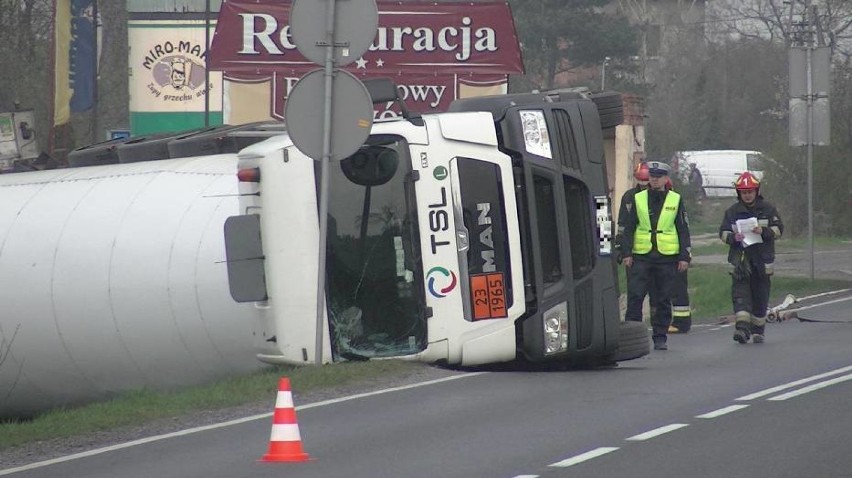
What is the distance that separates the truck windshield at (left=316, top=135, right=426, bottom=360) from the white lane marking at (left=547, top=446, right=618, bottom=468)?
3581 mm

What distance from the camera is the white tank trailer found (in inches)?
504

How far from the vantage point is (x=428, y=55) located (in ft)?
73.6

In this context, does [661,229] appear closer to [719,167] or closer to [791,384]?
[791,384]

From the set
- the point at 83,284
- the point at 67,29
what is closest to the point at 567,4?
the point at 67,29

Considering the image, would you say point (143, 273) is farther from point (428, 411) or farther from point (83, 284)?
point (428, 411)

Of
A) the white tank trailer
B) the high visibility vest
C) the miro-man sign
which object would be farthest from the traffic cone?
the miro-man sign

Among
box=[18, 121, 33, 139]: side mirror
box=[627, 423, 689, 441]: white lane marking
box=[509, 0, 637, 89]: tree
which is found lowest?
box=[627, 423, 689, 441]: white lane marking

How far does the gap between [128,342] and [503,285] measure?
128 inches

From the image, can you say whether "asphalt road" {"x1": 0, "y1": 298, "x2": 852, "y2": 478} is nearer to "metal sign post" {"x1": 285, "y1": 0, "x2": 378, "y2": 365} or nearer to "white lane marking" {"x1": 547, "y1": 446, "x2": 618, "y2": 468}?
"white lane marking" {"x1": 547, "y1": 446, "x2": 618, "y2": 468}

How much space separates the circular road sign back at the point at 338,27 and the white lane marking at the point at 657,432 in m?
4.21

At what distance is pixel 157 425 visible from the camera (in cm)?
1028

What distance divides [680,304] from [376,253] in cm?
517

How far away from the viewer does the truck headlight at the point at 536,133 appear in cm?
1255

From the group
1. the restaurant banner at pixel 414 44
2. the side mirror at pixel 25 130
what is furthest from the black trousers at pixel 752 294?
the side mirror at pixel 25 130
